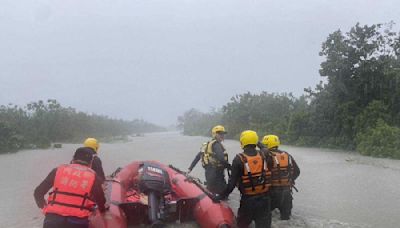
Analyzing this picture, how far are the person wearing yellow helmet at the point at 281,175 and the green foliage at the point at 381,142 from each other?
1083cm

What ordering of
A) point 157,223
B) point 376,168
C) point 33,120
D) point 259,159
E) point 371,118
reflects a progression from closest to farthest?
point 259,159, point 157,223, point 376,168, point 371,118, point 33,120

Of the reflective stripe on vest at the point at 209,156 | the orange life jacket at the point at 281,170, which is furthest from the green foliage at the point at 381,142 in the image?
the orange life jacket at the point at 281,170

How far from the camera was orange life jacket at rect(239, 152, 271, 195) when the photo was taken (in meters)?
5.33

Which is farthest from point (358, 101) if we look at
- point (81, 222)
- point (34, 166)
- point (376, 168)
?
point (81, 222)

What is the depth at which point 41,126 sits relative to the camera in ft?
98.1

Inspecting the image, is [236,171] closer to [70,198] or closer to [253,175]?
[253,175]

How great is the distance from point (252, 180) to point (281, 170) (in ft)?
4.13

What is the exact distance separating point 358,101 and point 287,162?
614 inches

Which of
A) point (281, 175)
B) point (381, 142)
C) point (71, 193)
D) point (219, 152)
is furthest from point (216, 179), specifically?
point (381, 142)

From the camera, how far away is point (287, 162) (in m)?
6.54

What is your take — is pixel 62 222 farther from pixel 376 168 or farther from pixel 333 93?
pixel 333 93

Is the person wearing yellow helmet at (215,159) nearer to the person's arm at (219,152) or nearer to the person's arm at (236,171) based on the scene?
the person's arm at (219,152)

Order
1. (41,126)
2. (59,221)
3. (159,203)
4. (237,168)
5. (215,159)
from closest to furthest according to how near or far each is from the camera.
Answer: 1. (59,221)
2. (237,168)
3. (159,203)
4. (215,159)
5. (41,126)

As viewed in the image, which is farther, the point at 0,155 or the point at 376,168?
the point at 0,155
